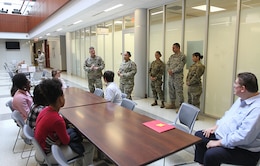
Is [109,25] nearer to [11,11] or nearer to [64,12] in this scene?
[64,12]

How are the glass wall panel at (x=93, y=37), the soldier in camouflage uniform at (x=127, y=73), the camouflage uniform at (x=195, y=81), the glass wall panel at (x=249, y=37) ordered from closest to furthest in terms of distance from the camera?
the glass wall panel at (x=249, y=37) < the camouflage uniform at (x=195, y=81) < the soldier in camouflage uniform at (x=127, y=73) < the glass wall panel at (x=93, y=37)

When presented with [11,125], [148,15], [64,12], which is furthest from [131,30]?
[11,125]

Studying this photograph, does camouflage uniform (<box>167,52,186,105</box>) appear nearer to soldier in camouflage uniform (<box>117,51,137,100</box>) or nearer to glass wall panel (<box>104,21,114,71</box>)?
soldier in camouflage uniform (<box>117,51,137,100</box>)

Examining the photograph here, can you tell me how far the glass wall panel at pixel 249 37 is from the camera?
3604 mm

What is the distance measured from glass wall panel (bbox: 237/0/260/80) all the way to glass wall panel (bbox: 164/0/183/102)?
5.05 ft

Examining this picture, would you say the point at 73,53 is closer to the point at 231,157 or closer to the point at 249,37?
the point at 249,37

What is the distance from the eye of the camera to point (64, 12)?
716 cm

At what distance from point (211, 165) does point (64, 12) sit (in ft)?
22.8

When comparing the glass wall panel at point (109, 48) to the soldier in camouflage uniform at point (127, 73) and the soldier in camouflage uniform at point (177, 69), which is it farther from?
the soldier in camouflage uniform at point (177, 69)

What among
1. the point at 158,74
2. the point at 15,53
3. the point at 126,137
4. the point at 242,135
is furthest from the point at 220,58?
the point at 15,53

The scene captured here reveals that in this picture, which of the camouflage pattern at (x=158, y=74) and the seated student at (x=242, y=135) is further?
the camouflage pattern at (x=158, y=74)

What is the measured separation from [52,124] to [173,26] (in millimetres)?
4372

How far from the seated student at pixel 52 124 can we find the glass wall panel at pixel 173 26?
3.92 m

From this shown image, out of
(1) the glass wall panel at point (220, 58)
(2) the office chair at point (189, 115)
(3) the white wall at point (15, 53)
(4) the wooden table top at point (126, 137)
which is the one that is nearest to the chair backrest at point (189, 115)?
(2) the office chair at point (189, 115)
